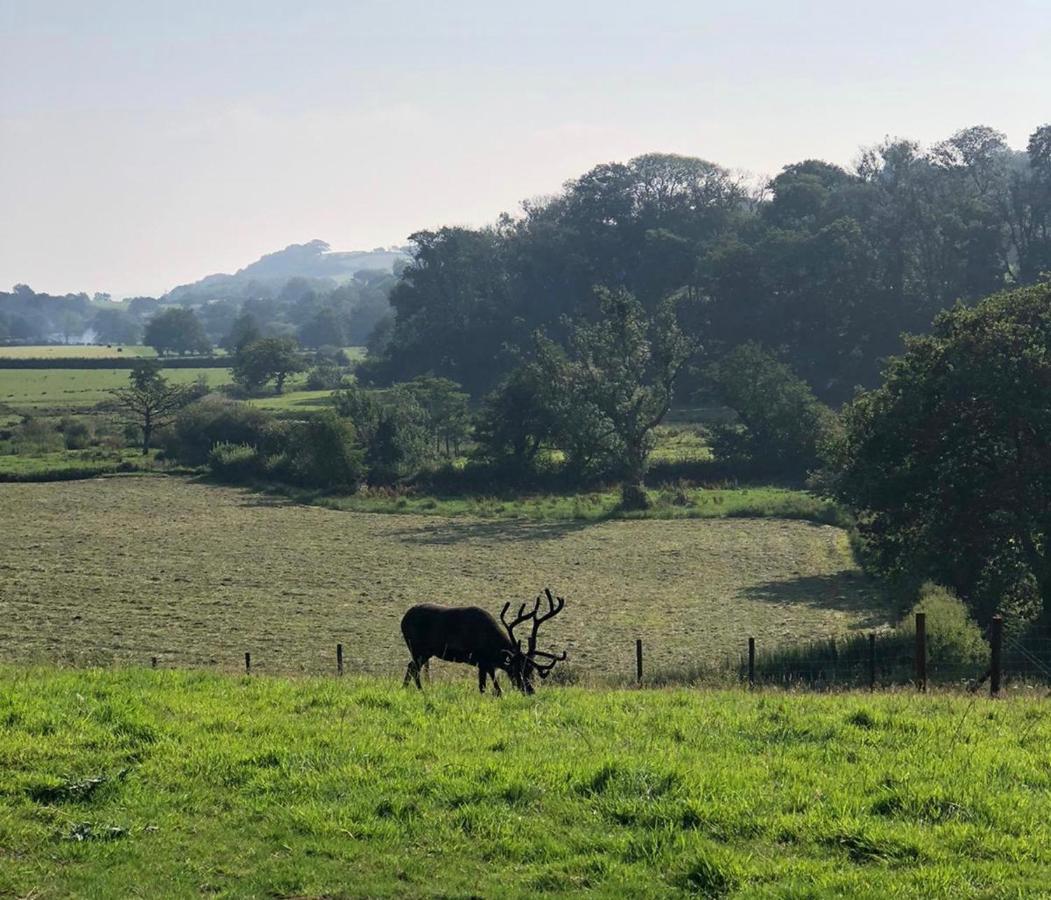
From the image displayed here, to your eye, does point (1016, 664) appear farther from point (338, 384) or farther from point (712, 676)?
point (338, 384)

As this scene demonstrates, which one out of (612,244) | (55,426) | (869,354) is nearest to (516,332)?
(612,244)

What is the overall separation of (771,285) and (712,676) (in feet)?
297

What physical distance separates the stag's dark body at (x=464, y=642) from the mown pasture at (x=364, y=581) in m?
4.77

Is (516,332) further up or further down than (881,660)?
further up

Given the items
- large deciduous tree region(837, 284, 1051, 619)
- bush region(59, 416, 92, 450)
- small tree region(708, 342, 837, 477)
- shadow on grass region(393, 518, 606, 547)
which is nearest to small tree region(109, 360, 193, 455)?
bush region(59, 416, 92, 450)

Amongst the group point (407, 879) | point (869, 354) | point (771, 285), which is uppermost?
point (771, 285)

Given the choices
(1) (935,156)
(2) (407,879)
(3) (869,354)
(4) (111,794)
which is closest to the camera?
(2) (407,879)

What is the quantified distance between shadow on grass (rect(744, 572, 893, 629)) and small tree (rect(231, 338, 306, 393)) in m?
96.6

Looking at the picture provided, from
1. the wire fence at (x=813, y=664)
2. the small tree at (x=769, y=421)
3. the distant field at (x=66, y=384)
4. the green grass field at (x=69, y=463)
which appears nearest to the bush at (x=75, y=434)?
the green grass field at (x=69, y=463)

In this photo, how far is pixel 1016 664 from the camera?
22688 mm

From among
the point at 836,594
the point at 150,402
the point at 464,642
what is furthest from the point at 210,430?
the point at 464,642

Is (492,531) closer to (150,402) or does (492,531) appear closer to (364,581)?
(364,581)

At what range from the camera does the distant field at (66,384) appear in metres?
115

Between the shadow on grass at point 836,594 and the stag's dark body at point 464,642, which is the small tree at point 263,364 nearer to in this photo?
the shadow on grass at point 836,594
